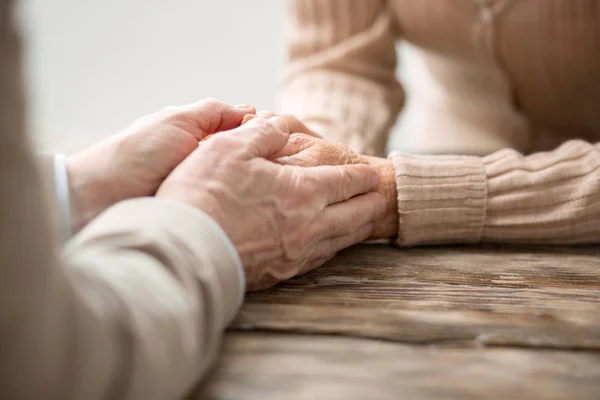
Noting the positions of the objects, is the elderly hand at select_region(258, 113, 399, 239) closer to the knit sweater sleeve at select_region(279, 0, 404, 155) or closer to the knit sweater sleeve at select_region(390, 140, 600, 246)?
the knit sweater sleeve at select_region(390, 140, 600, 246)

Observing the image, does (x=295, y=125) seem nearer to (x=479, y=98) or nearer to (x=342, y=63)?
(x=342, y=63)

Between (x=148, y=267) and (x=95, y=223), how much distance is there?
91 mm

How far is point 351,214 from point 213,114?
0.21 metres

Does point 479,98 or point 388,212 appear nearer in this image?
point 388,212

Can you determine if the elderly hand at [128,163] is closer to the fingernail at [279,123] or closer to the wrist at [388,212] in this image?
the fingernail at [279,123]

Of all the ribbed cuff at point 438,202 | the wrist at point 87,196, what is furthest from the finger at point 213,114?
the ribbed cuff at point 438,202

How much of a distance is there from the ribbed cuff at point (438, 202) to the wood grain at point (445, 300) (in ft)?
0.10

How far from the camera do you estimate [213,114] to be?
0.70m

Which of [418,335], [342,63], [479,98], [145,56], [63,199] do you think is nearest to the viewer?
[418,335]

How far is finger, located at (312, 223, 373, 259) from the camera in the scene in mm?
662

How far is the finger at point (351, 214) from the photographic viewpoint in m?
0.66

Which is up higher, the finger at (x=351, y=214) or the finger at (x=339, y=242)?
the finger at (x=351, y=214)

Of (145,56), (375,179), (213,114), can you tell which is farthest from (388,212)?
(145,56)

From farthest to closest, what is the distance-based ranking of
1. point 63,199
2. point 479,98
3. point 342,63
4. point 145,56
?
point 145,56, point 479,98, point 342,63, point 63,199
